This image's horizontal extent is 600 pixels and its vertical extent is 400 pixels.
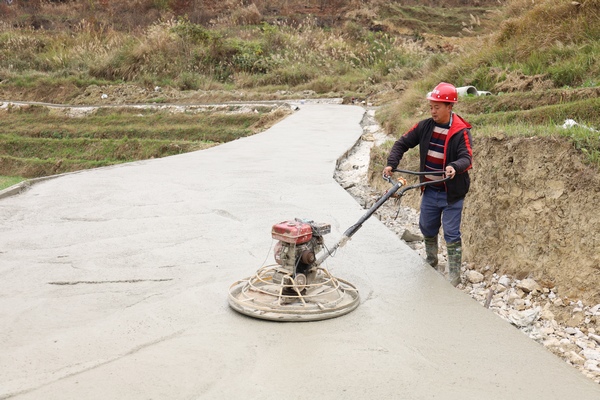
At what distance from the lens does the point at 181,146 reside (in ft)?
49.0

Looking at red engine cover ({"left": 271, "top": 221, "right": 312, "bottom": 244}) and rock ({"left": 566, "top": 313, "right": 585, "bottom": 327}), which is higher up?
red engine cover ({"left": 271, "top": 221, "right": 312, "bottom": 244})

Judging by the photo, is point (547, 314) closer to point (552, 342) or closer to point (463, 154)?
point (552, 342)

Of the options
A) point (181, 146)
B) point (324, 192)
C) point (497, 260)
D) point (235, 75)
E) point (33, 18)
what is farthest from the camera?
point (33, 18)

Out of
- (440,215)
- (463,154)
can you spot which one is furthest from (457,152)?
(440,215)

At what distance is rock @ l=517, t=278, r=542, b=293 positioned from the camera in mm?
4598

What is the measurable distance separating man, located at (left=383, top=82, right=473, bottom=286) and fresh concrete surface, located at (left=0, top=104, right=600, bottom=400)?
1.21 ft

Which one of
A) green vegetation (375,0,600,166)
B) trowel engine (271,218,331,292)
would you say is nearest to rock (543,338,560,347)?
trowel engine (271,218,331,292)

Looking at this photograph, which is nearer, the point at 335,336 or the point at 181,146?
the point at 335,336

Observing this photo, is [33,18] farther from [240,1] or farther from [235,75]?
[235,75]

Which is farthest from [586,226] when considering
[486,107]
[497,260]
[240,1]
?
[240,1]

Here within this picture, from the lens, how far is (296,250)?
3.85 metres

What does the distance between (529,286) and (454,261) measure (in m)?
0.60

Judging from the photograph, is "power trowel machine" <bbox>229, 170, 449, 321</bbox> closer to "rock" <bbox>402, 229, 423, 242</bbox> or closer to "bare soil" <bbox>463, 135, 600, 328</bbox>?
"bare soil" <bbox>463, 135, 600, 328</bbox>

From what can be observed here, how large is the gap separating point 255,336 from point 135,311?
36.1 inches
